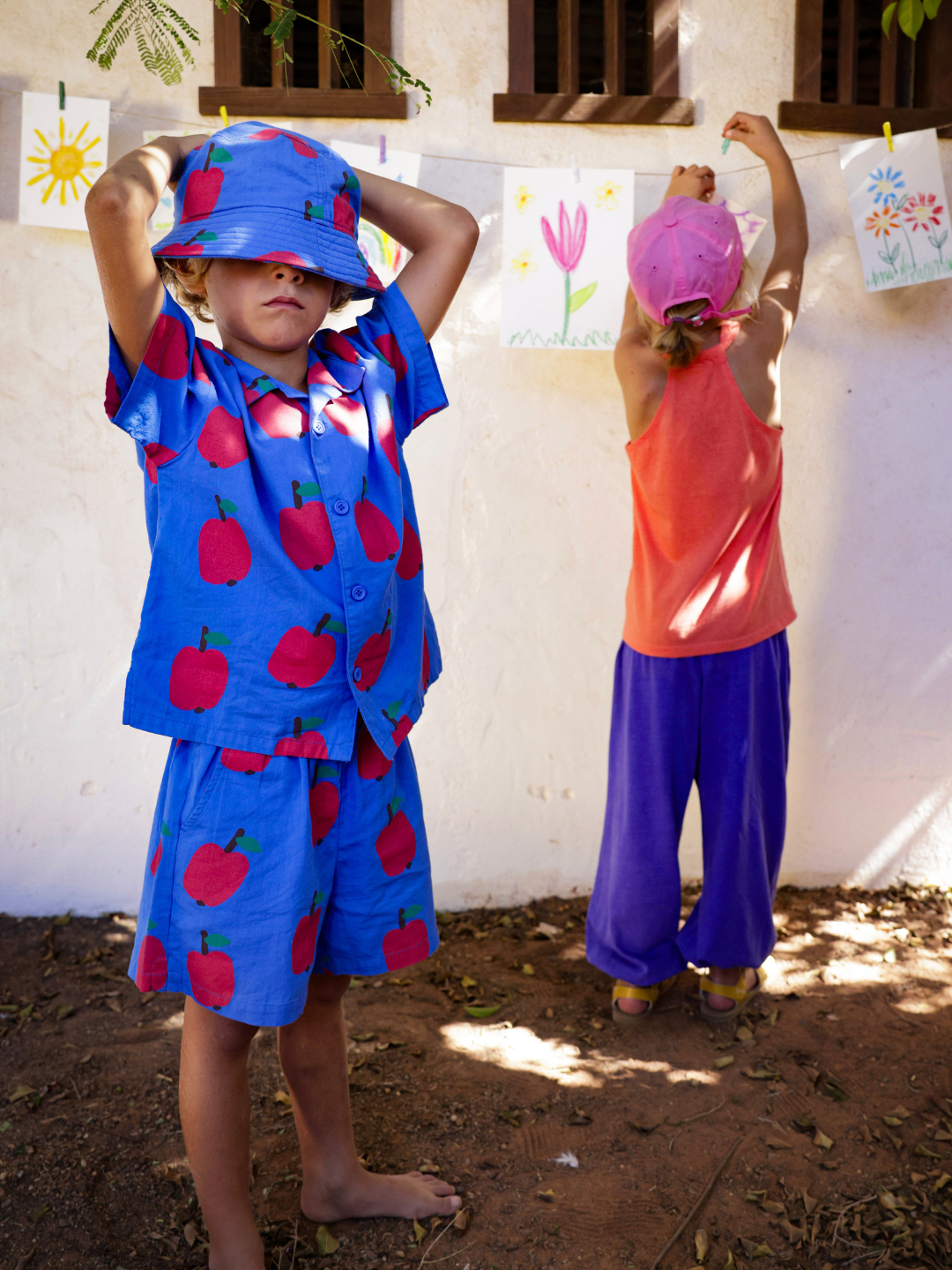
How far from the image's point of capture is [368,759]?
1574 mm

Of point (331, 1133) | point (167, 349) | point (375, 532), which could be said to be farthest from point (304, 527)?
point (331, 1133)

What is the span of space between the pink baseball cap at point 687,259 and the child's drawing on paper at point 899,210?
85 centimetres

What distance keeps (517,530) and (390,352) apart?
149 cm

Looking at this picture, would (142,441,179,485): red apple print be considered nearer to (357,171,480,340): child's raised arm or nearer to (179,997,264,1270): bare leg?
(357,171,480,340): child's raised arm

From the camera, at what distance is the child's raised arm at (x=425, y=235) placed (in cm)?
168

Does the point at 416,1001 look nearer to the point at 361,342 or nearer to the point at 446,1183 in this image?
the point at 446,1183

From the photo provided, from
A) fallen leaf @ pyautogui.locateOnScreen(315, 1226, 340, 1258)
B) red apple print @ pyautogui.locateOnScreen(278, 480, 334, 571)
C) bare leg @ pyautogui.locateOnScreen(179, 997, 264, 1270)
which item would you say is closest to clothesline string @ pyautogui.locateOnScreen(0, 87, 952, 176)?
red apple print @ pyautogui.locateOnScreen(278, 480, 334, 571)

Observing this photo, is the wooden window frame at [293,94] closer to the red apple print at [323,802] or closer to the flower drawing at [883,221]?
the flower drawing at [883,221]

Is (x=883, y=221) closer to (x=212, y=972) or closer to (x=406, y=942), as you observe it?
(x=406, y=942)

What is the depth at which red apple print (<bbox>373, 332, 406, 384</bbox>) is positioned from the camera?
1.64 meters

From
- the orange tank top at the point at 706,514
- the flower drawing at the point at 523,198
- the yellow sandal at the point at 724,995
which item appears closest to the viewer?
the orange tank top at the point at 706,514

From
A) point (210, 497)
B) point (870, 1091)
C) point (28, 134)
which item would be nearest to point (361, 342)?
point (210, 497)

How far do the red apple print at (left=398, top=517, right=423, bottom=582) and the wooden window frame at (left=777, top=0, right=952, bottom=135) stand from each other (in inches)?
84.4

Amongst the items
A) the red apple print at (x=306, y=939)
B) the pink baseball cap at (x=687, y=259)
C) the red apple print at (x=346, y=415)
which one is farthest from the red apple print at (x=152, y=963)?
the pink baseball cap at (x=687, y=259)
